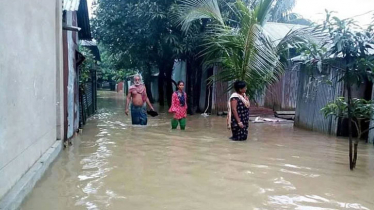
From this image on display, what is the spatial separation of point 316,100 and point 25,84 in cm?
738

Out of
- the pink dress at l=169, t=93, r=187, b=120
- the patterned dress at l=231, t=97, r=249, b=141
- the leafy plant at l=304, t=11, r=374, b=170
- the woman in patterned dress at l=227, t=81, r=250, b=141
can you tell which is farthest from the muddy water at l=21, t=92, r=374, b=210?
the leafy plant at l=304, t=11, r=374, b=170

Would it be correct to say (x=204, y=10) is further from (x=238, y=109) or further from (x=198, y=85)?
(x=198, y=85)

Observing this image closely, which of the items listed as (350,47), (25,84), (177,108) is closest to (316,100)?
(177,108)

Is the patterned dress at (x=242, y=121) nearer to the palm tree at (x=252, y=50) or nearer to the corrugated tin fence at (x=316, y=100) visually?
the palm tree at (x=252, y=50)

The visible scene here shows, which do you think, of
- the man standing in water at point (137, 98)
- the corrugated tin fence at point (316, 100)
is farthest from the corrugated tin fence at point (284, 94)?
the man standing in water at point (137, 98)

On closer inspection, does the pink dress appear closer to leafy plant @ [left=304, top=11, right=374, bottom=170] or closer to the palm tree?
the palm tree

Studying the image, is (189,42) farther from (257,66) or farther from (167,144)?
(167,144)

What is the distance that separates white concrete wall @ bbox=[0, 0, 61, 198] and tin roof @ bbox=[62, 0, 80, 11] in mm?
776

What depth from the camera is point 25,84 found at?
3965 millimetres

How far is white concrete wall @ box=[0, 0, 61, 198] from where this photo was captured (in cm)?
324

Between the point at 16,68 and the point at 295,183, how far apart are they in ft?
11.4

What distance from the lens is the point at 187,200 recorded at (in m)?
3.75

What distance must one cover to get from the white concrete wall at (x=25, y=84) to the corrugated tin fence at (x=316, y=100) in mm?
5678

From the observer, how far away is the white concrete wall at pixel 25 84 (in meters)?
3.24
